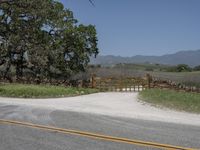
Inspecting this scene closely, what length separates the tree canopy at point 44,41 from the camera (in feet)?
127

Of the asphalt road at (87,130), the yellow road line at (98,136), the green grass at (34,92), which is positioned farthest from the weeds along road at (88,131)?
the green grass at (34,92)

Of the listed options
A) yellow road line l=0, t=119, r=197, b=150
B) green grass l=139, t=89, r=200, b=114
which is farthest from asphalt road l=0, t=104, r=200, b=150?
green grass l=139, t=89, r=200, b=114

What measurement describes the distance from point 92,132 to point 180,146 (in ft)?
9.50

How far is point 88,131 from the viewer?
12.0 meters

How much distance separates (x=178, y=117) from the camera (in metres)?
16.0

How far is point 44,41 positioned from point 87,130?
2923cm

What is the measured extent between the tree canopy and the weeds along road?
74.2 ft

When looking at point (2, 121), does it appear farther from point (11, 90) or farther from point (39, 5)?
point (39, 5)

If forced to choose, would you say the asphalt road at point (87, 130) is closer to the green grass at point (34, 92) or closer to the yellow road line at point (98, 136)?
the yellow road line at point (98, 136)

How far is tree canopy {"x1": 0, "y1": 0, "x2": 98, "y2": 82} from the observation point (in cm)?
3856

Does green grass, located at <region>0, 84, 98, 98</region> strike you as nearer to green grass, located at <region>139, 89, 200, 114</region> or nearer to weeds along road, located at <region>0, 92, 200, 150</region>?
green grass, located at <region>139, 89, 200, 114</region>

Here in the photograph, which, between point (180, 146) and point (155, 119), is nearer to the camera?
point (180, 146)

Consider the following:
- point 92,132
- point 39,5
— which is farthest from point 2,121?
point 39,5

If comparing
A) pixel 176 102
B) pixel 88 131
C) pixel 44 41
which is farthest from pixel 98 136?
pixel 44 41
